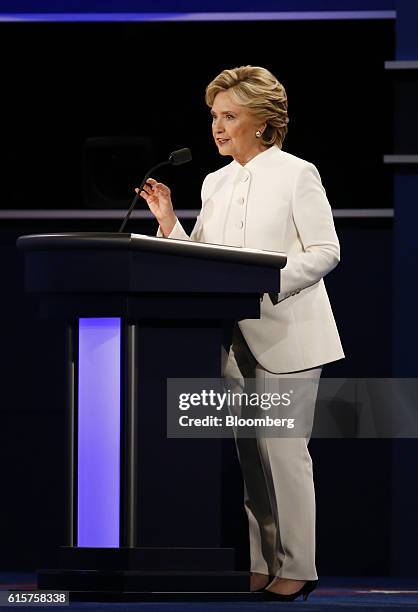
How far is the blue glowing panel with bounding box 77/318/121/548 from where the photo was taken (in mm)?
2732

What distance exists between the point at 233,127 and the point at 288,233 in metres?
0.28

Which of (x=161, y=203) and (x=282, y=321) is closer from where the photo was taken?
(x=282, y=321)

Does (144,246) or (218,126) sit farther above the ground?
(218,126)

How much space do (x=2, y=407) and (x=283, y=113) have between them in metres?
1.61

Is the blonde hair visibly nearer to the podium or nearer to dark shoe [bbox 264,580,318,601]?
the podium

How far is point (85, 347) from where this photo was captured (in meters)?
2.75

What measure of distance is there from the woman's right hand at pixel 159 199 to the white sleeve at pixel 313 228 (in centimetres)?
30

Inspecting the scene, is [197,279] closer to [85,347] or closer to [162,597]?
[85,347]

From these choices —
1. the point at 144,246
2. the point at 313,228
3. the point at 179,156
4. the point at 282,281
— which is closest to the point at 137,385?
the point at 144,246

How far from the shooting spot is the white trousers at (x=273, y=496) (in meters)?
2.95

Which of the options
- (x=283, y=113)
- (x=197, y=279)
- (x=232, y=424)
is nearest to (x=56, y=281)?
(x=197, y=279)

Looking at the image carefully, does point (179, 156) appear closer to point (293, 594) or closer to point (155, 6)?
point (293, 594)

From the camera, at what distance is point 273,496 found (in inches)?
119

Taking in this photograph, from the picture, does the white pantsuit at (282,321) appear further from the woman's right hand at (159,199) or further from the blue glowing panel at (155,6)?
the blue glowing panel at (155,6)
